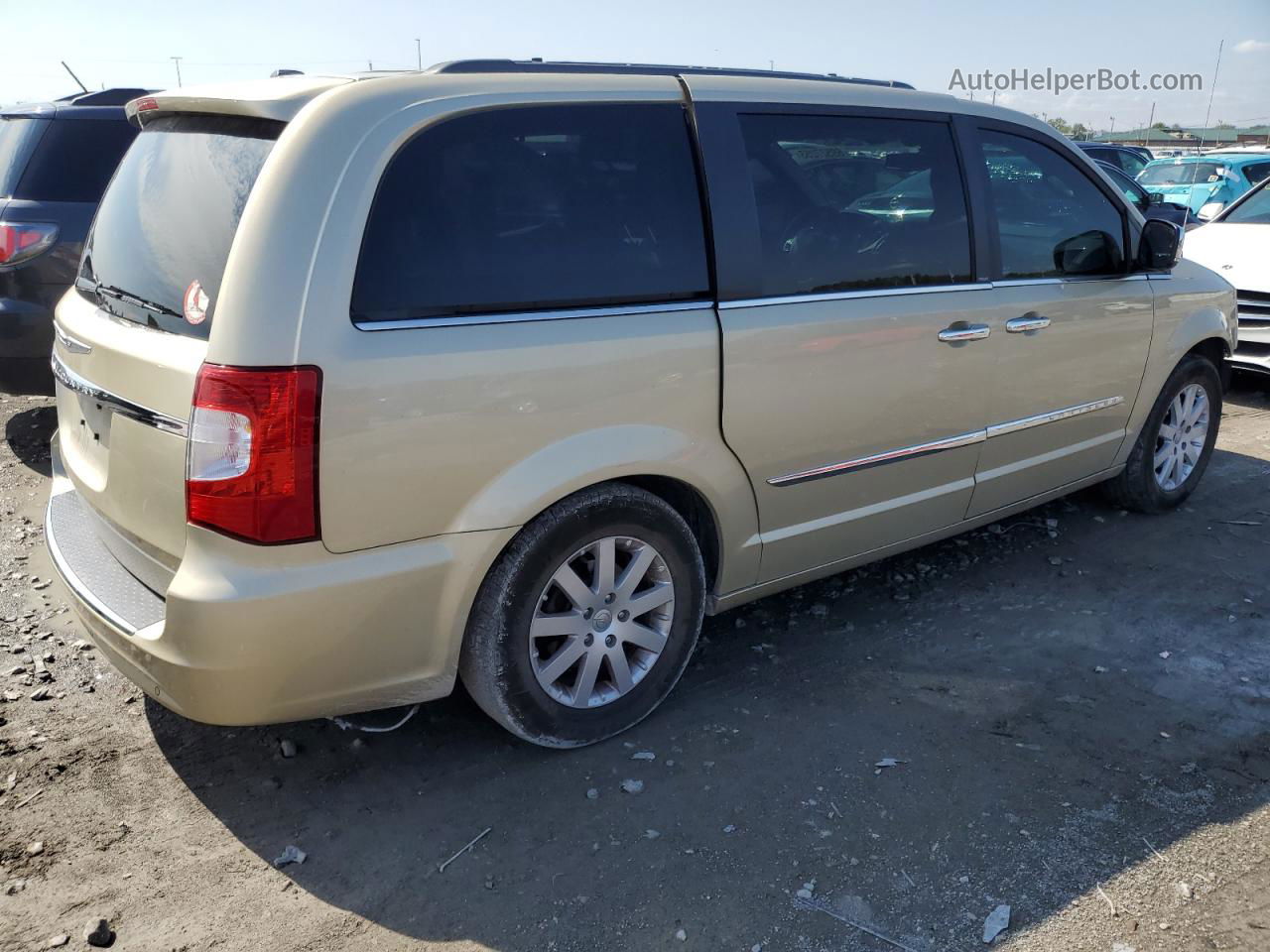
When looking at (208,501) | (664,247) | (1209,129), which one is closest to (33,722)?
(208,501)

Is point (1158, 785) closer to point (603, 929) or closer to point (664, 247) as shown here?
point (603, 929)

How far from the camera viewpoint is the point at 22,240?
18.3ft

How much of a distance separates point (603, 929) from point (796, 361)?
1.77m

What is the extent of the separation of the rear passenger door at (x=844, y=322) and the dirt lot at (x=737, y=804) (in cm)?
58

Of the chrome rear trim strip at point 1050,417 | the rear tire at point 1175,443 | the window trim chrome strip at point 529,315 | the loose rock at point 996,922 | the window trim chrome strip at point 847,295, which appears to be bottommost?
the loose rock at point 996,922

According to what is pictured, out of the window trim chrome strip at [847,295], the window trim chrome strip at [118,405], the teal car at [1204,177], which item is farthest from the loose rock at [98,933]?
the teal car at [1204,177]

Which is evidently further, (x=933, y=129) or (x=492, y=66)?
(x=933, y=129)

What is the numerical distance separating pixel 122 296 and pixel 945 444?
111 inches

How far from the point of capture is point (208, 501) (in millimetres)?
2490

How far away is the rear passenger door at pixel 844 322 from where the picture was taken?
326 cm

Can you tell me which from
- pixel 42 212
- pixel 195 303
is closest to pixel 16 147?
pixel 42 212

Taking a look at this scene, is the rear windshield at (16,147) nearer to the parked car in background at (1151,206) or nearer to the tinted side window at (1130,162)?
the parked car in background at (1151,206)

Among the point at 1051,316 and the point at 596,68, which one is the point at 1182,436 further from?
the point at 596,68

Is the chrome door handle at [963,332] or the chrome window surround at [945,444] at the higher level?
the chrome door handle at [963,332]
